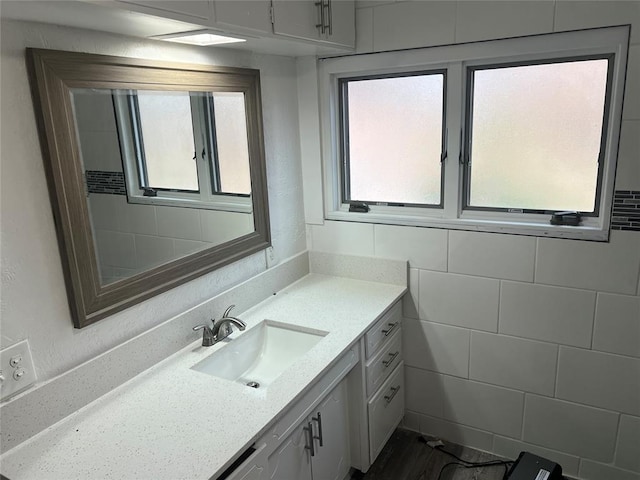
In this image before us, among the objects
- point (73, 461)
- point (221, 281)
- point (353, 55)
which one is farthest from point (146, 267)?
point (353, 55)

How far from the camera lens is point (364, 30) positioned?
2184 millimetres

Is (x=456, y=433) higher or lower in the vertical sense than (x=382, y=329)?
lower

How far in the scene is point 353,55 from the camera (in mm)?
2248

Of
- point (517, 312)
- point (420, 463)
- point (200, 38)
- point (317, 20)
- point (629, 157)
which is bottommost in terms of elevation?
point (420, 463)

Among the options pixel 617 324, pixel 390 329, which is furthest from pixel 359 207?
pixel 617 324

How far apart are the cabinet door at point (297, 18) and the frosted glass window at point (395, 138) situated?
507mm

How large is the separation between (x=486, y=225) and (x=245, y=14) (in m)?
1.29

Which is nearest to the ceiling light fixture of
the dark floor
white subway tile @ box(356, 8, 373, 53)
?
white subway tile @ box(356, 8, 373, 53)

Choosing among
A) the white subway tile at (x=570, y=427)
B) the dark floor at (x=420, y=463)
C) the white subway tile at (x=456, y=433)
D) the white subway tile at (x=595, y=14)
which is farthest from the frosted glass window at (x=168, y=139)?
the white subway tile at (x=570, y=427)

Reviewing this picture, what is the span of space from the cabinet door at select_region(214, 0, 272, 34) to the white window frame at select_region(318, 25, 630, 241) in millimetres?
700

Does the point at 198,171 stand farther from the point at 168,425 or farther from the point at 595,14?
the point at 595,14

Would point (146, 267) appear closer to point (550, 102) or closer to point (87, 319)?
point (87, 319)

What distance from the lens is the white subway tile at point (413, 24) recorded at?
2.01 metres

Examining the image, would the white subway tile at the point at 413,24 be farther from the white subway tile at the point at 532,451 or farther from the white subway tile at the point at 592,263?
the white subway tile at the point at 532,451
